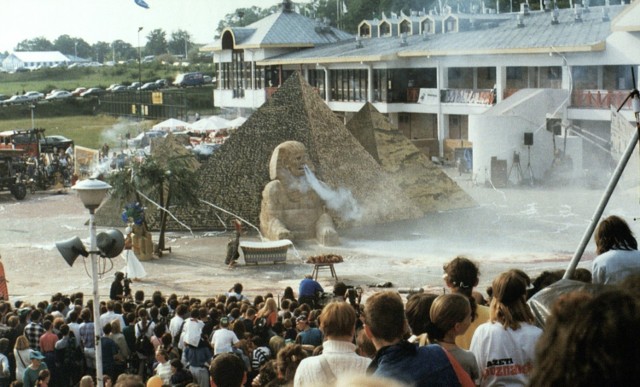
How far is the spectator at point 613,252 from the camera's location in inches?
293

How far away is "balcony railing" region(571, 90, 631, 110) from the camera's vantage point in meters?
40.0

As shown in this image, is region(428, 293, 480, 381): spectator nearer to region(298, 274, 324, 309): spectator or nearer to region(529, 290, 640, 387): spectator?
region(529, 290, 640, 387): spectator

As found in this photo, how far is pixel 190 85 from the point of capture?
294 feet

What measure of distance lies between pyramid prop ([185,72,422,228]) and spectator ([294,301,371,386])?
2373 centimetres

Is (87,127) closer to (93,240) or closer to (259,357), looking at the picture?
(93,240)

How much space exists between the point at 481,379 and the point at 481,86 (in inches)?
1740

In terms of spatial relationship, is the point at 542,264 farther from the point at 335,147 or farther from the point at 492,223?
the point at 335,147

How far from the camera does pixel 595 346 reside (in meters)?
2.99

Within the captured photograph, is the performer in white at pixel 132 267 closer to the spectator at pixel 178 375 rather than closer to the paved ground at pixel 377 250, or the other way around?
the paved ground at pixel 377 250

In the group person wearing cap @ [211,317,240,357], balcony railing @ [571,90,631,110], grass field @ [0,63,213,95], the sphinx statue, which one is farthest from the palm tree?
grass field @ [0,63,213,95]

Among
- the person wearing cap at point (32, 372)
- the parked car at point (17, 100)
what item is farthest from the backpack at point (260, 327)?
the parked car at point (17, 100)

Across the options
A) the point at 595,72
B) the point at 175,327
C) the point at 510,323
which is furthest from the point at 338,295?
the point at 595,72

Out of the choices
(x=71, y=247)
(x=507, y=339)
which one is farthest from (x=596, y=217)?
(x=71, y=247)

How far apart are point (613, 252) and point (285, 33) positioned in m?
55.5
